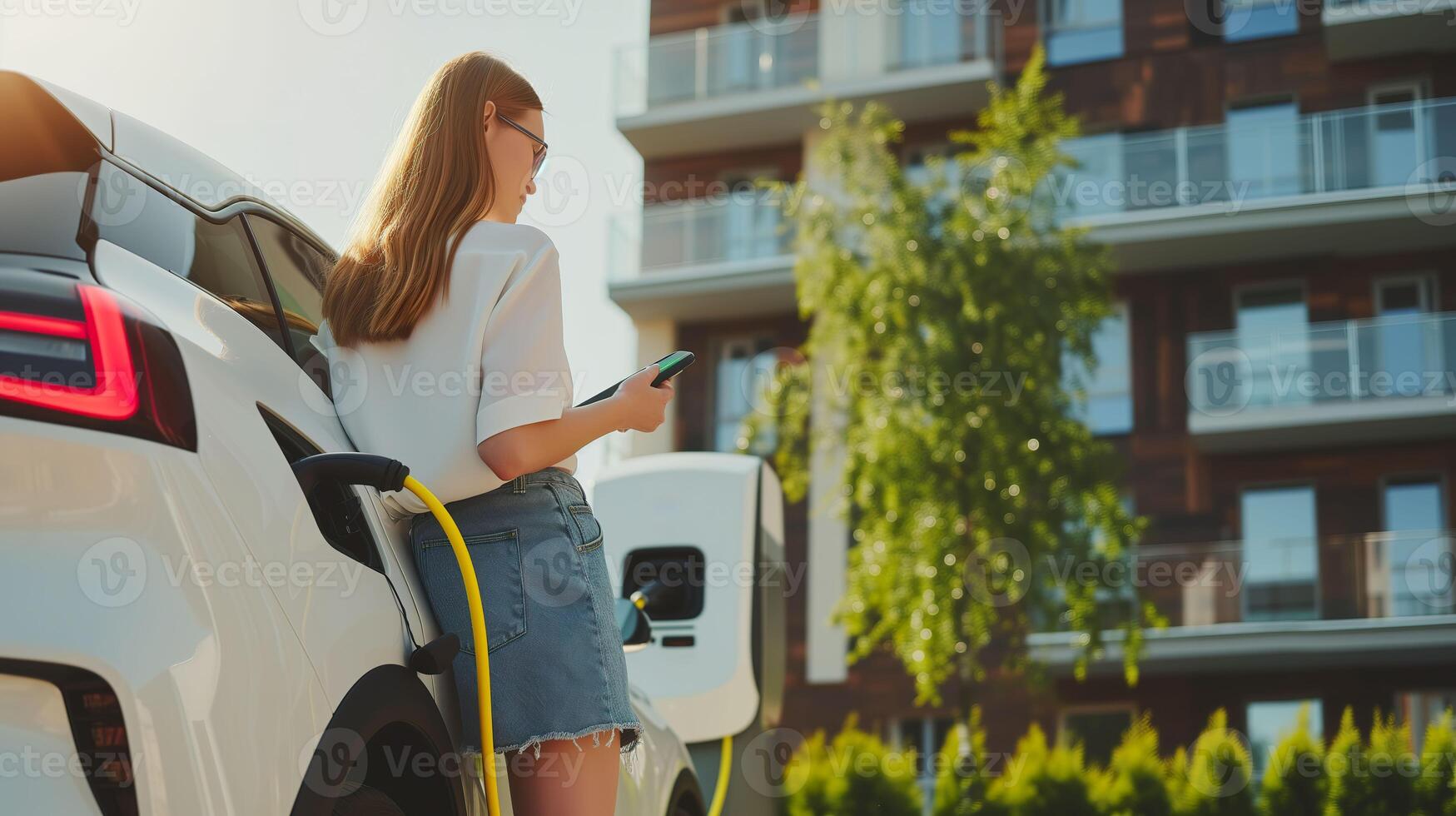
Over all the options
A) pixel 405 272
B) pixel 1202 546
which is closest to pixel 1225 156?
pixel 1202 546

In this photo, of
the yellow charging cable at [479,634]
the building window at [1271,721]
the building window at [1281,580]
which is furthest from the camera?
the building window at [1271,721]

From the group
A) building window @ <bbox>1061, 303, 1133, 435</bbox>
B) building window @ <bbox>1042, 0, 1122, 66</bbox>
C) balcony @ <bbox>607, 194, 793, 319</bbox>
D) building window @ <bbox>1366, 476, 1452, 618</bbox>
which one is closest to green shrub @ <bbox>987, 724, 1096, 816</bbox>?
building window @ <bbox>1366, 476, 1452, 618</bbox>

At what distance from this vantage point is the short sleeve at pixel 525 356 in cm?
225

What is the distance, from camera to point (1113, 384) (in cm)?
2186

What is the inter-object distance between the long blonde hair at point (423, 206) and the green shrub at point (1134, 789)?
1350 centimetres

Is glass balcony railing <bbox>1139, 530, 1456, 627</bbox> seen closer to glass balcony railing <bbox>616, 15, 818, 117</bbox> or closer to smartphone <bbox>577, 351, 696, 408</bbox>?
glass balcony railing <bbox>616, 15, 818, 117</bbox>

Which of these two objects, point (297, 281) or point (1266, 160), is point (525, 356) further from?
point (1266, 160)

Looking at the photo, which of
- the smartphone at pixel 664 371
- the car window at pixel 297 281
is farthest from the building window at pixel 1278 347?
the car window at pixel 297 281

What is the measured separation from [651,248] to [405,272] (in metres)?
21.1

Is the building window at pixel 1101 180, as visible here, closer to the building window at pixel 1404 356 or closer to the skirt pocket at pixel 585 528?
the building window at pixel 1404 356

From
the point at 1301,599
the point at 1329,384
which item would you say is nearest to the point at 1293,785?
the point at 1301,599

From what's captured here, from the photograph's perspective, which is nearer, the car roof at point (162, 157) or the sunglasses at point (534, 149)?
the car roof at point (162, 157)

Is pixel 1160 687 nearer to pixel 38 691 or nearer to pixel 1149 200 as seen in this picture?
pixel 1149 200

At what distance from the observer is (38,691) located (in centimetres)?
149
